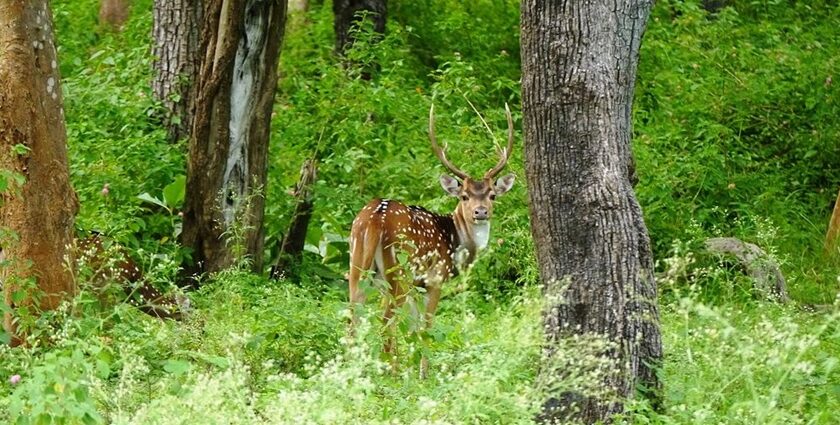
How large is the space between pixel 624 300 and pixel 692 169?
613cm

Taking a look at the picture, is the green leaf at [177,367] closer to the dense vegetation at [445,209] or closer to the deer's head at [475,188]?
the dense vegetation at [445,209]

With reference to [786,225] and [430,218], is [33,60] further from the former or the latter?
[786,225]

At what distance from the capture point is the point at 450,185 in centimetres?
1161

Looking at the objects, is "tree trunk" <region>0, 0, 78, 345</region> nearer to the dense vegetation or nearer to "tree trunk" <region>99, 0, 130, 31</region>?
the dense vegetation

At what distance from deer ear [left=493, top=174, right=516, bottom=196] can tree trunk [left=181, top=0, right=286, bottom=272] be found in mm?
1728

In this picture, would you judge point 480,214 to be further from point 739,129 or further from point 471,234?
point 739,129

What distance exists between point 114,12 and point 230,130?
9.46 meters

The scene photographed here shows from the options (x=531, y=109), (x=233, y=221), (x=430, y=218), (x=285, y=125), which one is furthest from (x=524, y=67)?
(x=285, y=125)

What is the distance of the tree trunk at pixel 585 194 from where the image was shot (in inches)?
307

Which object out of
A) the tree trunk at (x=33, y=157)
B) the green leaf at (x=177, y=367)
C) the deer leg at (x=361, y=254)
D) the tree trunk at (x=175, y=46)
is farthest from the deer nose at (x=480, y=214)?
the green leaf at (x=177, y=367)

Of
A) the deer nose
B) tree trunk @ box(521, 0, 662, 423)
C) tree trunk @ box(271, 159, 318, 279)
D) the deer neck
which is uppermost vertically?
tree trunk @ box(521, 0, 662, 423)

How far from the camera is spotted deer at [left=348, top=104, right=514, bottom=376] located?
407 inches

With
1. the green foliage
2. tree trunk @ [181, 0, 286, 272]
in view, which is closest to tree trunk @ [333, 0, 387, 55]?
the green foliage

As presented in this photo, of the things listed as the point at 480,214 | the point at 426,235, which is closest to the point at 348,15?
the point at 480,214
